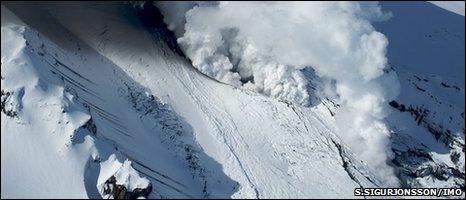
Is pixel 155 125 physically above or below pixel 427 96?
below

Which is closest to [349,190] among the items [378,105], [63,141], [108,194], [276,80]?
[378,105]

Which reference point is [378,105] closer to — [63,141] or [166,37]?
[166,37]

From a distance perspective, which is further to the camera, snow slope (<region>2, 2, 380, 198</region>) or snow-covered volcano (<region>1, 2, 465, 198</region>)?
snow slope (<region>2, 2, 380, 198</region>)

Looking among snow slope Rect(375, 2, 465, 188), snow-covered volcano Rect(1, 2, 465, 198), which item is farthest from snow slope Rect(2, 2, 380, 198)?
snow slope Rect(375, 2, 465, 188)

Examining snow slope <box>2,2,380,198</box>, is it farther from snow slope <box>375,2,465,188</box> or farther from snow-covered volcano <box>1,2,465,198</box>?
snow slope <box>375,2,465,188</box>

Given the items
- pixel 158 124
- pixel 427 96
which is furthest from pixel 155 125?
pixel 427 96

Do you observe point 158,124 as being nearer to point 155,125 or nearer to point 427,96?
point 155,125
